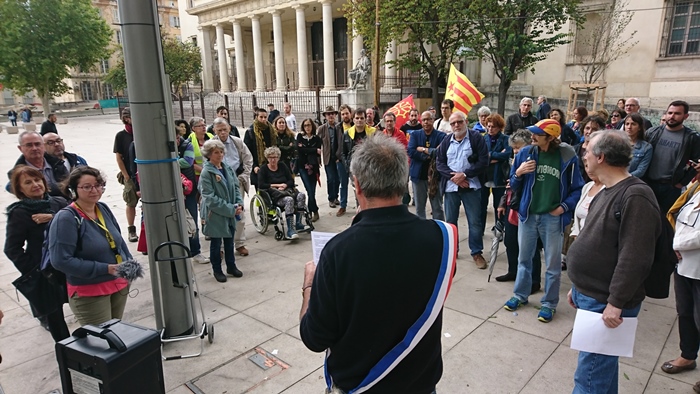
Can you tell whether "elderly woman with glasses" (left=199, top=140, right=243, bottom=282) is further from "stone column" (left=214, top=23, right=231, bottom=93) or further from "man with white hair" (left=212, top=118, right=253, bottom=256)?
"stone column" (left=214, top=23, right=231, bottom=93)

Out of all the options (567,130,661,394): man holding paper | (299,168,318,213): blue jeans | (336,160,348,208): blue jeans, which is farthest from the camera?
(336,160,348,208): blue jeans

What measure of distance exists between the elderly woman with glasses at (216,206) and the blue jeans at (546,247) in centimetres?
333

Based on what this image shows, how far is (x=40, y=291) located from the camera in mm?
3512

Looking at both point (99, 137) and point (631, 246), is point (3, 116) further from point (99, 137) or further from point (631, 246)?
point (631, 246)

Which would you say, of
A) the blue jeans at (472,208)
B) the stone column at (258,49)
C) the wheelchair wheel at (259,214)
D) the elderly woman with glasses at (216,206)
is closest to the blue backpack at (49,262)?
the elderly woman with glasses at (216,206)

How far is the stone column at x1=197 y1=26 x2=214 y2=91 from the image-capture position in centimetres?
3597

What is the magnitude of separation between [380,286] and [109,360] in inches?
58.4

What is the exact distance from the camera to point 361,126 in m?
7.85

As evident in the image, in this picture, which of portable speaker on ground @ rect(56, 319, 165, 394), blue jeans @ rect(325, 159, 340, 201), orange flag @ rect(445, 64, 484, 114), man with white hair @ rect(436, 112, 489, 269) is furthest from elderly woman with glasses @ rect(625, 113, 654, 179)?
portable speaker on ground @ rect(56, 319, 165, 394)

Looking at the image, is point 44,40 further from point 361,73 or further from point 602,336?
point 602,336

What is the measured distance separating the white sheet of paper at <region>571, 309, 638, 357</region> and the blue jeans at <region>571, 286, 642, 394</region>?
9 cm

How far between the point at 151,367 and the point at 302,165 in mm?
5836

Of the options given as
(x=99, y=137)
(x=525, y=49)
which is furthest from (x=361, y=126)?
(x=99, y=137)

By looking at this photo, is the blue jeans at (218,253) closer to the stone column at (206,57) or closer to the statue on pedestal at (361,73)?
the statue on pedestal at (361,73)
